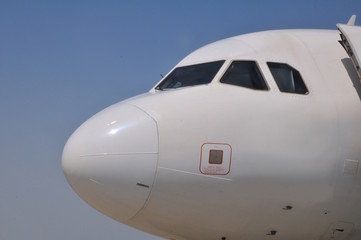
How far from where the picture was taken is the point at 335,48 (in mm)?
12094

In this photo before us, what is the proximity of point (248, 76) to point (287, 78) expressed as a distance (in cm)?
62

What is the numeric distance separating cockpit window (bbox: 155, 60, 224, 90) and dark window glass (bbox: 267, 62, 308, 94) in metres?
0.89

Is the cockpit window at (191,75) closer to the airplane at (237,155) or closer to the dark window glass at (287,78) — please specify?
the airplane at (237,155)

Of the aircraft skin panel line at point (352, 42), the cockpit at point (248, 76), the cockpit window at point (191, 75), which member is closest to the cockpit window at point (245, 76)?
the cockpit at point (248, 76)

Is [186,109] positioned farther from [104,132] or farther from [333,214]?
[333,214]

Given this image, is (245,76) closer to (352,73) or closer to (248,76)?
(248,76)

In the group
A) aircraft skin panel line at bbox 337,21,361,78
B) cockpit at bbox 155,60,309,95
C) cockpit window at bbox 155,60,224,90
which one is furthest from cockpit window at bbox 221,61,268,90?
aircraft skin panel line at bbox 337,21,361,78

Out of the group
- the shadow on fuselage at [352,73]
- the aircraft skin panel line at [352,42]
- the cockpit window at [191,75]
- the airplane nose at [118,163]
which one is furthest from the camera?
the cockpit window at [191,75]

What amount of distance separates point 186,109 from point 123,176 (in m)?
1.41

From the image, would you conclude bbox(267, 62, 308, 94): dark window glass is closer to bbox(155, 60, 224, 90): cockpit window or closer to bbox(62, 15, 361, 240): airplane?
bbox(62, 15, 361, 240): airplane

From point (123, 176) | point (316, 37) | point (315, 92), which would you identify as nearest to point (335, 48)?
point (316, 37)

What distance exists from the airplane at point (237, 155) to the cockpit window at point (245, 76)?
2 cm

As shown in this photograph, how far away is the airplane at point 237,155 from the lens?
35.0 ft

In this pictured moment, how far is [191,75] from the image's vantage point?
11.9 metres
